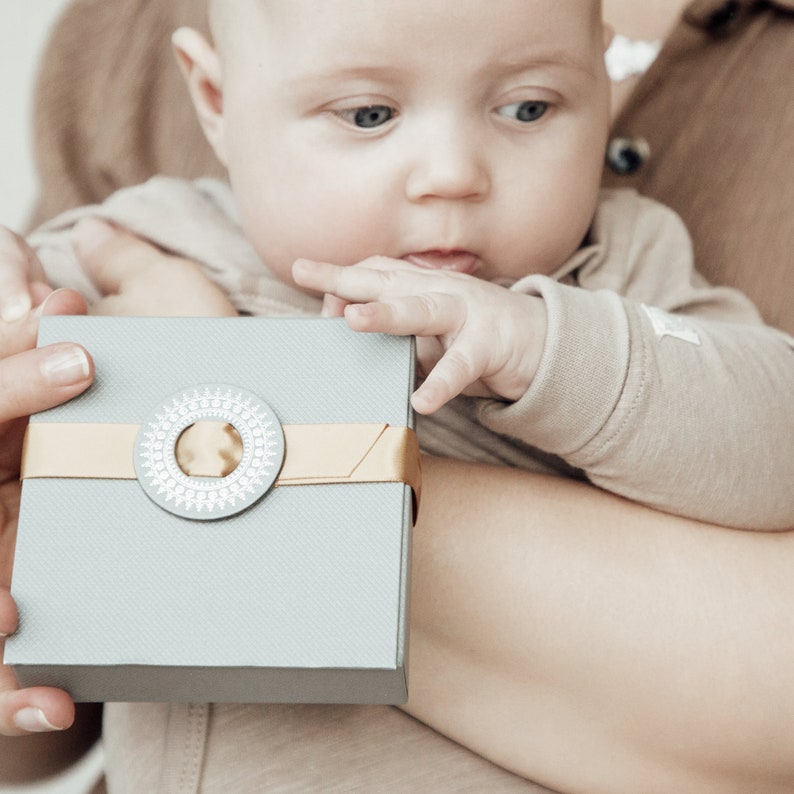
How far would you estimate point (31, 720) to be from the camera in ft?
2.21

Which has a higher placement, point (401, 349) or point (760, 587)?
point (401, 349)

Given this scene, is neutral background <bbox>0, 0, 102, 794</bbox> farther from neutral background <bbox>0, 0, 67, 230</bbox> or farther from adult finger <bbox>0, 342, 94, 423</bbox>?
adult finger <bbox>0, 342, 94, 423</bbox>

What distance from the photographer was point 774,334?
2.96 feet

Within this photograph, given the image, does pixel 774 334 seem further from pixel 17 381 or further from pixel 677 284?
pixel 17 381

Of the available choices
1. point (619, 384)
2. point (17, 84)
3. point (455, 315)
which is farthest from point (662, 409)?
point (17, 84)

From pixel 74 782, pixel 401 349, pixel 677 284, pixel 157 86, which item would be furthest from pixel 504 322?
pixel 74 782

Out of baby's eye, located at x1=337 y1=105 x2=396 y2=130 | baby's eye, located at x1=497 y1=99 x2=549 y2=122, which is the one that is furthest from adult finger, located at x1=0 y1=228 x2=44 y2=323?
baby's eye, located at x1=497 y1=99 x2=549 y2=122

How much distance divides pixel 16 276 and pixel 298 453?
0.37 meters

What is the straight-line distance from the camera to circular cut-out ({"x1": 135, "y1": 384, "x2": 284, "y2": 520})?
65 cm

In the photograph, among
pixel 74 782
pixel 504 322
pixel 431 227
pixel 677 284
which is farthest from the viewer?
pixel 74 782

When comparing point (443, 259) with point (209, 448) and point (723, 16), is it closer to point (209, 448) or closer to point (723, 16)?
point (209, 448)

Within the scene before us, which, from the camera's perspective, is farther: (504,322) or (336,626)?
(504,322)

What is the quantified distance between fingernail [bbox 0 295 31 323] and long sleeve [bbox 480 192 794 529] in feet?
1.33

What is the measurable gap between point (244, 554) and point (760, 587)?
0.42m
